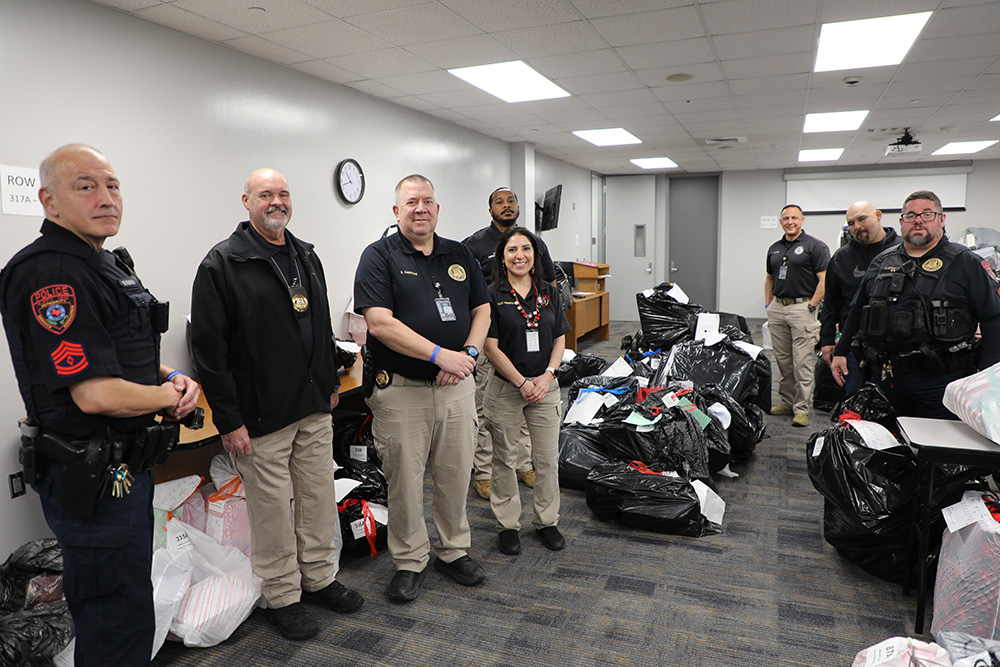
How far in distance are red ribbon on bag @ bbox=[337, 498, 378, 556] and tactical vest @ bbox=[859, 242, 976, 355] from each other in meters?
2.38

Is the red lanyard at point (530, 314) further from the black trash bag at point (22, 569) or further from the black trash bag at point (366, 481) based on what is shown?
the black trash bag at point (22, 569)

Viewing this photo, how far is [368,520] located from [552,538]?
822 mm

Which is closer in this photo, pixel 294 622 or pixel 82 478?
pixel 82 478

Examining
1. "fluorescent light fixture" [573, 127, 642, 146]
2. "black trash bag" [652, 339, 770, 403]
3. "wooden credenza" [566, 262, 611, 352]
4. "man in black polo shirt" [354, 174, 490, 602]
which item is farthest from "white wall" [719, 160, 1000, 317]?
"man in black polo shirt" [354, 174, 490, 602]

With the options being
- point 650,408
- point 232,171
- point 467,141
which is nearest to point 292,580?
point 650,408

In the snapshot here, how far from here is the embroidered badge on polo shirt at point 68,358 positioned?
4.72 ft

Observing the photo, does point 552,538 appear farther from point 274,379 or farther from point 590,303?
point 590,303

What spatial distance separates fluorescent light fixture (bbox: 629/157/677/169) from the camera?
8759 millimetres

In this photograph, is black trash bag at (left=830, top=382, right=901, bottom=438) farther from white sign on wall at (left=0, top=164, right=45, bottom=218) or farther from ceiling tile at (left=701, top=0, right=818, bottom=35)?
white sign on wall at (left=0, top=164, right=45, bottom=218)

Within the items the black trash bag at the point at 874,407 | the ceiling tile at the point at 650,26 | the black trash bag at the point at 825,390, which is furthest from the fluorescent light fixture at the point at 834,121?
the black trash bag at the point at 874,407

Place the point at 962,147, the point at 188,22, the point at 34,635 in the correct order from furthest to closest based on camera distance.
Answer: the point at 962,147
the point at 188,22
the point at 34,635

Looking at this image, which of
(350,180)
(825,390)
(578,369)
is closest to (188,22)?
(350,180)

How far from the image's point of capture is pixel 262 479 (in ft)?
6.99

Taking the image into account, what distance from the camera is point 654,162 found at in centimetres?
912
